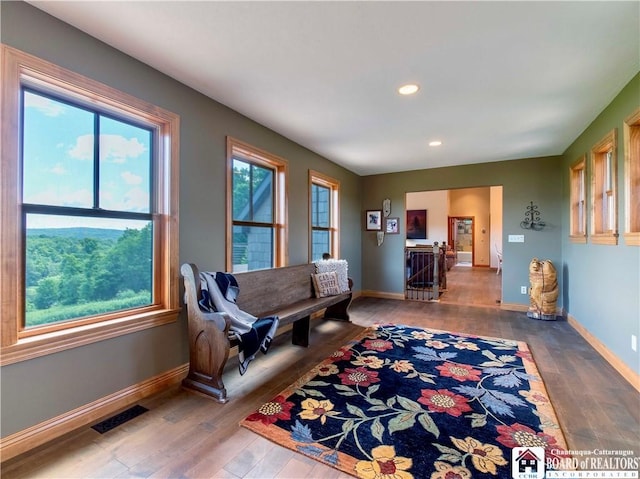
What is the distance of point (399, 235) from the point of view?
19.7 feet

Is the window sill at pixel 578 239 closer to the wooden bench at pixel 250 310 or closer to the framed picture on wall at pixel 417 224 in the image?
the wooden bench at pixel 250 310

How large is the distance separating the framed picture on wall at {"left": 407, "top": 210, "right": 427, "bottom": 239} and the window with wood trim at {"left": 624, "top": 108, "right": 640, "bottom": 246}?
8.21m

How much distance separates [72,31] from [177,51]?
62 centimetres

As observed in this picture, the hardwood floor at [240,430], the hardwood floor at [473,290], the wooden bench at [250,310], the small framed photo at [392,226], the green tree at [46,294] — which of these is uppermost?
the small framed photo at [392,226]

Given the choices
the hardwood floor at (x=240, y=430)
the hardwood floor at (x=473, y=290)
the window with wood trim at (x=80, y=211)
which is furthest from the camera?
the hardwood floor at (x=473, y=290)

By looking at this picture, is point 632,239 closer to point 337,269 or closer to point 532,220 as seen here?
point 532,220

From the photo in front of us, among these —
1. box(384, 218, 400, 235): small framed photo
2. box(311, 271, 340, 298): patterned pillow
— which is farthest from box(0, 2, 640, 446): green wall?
box(384, 218, 400, 235): small framed photo

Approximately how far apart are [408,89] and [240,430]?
9.86 feet

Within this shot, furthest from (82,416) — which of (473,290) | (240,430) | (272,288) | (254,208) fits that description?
(473,290)

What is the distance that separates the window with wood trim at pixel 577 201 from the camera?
12.9ft

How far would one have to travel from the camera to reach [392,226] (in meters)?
6.08

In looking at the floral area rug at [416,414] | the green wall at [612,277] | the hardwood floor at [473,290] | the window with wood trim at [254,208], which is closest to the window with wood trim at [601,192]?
the green wall at [612,277]

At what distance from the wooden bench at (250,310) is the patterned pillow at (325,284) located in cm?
7

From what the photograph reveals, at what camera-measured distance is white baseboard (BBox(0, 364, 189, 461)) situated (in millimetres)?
1648
